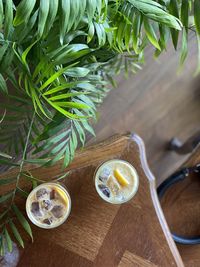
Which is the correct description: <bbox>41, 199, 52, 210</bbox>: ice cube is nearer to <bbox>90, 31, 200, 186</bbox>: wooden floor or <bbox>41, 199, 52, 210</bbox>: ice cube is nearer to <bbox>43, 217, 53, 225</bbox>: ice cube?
<bbox>43, 217, 53, 225</bbox>: ice cube

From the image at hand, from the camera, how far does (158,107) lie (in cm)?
200

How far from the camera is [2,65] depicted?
3.20ft

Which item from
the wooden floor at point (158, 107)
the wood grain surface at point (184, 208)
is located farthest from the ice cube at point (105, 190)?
the wooden floor at point (158, 107)

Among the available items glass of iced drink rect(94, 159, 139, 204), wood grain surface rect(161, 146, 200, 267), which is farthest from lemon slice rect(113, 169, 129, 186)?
wood grain surface rect(161, 146, 200, 267)

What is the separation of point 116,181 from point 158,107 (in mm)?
936

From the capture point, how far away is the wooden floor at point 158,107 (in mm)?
1942

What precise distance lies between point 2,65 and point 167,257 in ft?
2.27

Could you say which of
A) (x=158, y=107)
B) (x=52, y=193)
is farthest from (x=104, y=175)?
(x=158, y=107)

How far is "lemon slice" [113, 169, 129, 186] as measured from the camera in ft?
3.73

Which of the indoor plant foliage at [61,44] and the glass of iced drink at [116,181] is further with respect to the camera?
the glass of iced drink at [116,181]

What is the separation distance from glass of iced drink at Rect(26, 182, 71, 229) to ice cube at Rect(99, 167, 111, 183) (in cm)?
11

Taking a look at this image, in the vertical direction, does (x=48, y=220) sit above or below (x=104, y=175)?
below

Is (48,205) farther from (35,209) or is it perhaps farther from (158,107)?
(158,107)

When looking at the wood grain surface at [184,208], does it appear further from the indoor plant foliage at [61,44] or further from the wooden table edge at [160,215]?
the indoor plant foliage at [61,44]
